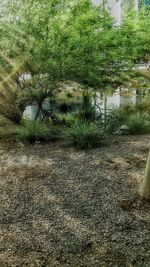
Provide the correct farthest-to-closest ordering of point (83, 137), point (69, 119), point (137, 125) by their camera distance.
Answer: point (69, 119) → point (137, 125) → point (83, 137)

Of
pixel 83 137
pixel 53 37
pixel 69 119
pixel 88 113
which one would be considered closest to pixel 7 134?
pixel 83 137

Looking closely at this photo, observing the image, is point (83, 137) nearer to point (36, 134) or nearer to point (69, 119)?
point (36, 134)

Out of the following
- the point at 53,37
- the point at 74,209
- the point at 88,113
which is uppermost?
the point at 53,37

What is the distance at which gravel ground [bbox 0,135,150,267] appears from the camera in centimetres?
554

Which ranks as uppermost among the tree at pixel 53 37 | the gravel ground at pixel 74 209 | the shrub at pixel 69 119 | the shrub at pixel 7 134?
the tree at pixel 53 37

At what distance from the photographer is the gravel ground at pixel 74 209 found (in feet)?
18.2

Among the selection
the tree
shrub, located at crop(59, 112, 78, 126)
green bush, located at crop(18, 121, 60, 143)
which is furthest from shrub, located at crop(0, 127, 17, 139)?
shrub, located at crop(59, 112, 78, 126)

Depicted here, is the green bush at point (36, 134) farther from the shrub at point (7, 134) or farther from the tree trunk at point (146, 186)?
the tree trunk at point (146, 186)

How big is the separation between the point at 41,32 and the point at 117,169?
5644 millimetres

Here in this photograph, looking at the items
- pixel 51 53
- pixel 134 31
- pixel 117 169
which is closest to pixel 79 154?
pixel 117 169

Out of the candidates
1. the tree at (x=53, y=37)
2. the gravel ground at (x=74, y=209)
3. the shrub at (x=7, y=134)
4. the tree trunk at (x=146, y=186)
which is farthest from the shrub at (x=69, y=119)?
the tree trunk at (x=146, y=186)

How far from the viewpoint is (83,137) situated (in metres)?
10.3

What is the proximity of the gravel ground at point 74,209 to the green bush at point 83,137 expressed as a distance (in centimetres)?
41

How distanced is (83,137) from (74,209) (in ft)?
12.1
